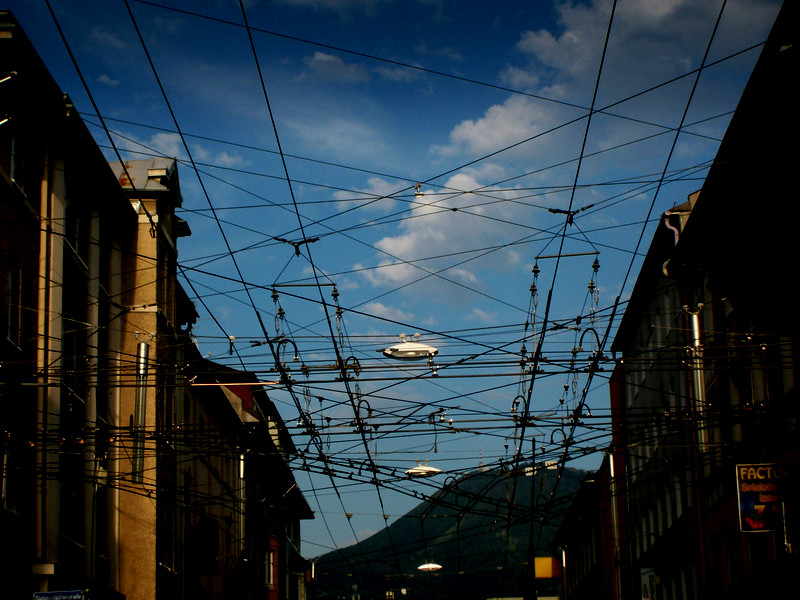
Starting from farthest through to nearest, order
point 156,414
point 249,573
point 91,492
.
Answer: point 249,573 → point 156,414 → point 91,492

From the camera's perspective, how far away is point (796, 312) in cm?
1889

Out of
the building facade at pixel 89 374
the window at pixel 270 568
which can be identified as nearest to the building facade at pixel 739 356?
the building facade at pixel 89 374

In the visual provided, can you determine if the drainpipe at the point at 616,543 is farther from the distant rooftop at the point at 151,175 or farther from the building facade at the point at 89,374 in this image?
the distant rooftop at the point at 151,175

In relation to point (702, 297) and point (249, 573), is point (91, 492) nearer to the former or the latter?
point (249, 573)

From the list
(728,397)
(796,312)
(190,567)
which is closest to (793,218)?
(796,312)

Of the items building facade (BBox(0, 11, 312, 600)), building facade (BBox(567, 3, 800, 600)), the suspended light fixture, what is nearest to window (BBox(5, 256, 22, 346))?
building facade (BBox(0, 11, 312, 600))

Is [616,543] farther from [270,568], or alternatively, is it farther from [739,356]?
[739,356]

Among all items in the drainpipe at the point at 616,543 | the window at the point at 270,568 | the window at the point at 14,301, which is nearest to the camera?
the window at the point at 14,301

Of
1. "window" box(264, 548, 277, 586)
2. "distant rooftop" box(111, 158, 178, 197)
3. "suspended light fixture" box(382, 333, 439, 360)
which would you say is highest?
"distant rooftop" box(111, 158, 178, 197)

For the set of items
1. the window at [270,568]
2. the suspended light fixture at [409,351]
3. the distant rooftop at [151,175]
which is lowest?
the window at [270,568]

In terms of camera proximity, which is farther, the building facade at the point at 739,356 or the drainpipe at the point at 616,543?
the drainpipe at the point at 616,543

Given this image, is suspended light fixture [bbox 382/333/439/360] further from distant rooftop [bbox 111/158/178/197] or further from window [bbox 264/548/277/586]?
window [bbox 264/548/277/586]

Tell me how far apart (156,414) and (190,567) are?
267 inches

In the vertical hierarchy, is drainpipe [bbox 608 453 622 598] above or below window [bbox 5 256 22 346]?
below
